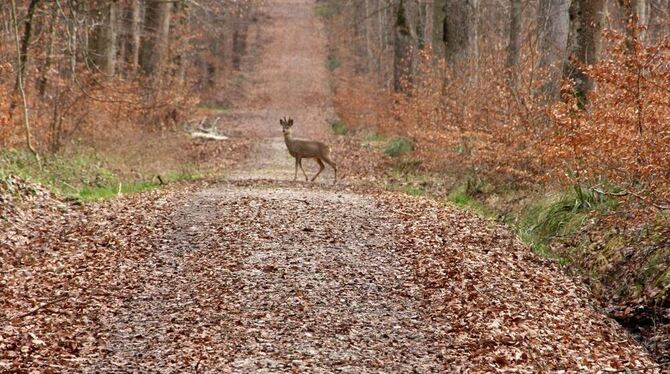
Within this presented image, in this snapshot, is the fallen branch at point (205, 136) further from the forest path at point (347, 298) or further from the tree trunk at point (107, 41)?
the forest path at point (347, 298)

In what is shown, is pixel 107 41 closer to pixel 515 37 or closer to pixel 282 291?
pixel 515 37

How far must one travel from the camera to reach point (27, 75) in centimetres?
2005

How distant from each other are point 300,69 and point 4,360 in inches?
2097

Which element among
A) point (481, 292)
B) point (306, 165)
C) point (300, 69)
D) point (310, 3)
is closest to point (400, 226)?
point (481, 292)

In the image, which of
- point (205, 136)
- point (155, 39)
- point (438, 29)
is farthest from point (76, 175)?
Answer: point (205, 136)

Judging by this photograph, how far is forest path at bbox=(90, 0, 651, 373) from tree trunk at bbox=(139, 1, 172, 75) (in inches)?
517

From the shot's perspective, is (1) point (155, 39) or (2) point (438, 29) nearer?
(2) point (438, 29)

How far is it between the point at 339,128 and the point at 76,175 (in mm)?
A: 20927

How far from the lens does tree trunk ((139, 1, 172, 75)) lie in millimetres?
28578

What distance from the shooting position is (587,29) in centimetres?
1507

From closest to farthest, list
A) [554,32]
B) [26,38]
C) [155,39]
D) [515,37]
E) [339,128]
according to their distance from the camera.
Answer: [26,38] → [554,32] → [515,37] → [155,39] → [339,128]

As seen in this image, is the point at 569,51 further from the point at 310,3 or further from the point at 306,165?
the point at 310,3

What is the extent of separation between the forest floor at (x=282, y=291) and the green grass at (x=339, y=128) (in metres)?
20.2

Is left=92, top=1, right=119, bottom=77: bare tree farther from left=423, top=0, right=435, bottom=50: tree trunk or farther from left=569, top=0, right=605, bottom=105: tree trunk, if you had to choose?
left=569, top=0, right=605, bottom=105: tree trunk
